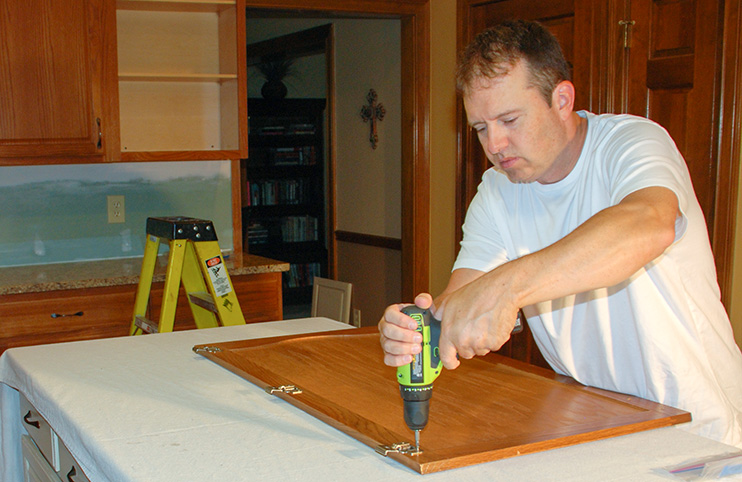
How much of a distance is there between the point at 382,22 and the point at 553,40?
3800 mm

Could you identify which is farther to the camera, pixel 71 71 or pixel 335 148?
pixel 335 148

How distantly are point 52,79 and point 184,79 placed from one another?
2.19 ft

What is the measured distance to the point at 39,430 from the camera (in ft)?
5.97

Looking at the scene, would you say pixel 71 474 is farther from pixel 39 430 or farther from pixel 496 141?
pixel 496 141

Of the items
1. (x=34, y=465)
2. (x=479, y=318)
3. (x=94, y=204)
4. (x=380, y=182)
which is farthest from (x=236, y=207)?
(x=479, y=318)

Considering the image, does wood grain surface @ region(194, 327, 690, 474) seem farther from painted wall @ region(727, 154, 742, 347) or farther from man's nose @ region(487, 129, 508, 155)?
painted wall @ region(727, 154, 742, 347)

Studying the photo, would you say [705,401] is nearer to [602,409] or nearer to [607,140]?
[602,409]

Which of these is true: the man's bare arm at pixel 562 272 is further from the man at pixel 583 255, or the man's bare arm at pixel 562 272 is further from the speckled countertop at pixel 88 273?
the speckled countertop at pixel 88 273

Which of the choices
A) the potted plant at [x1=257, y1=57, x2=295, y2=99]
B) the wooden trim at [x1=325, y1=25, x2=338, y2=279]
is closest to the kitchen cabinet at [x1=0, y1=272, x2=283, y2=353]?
the wooden trim at [x1=325, y1=25, x2=338, y2=279]

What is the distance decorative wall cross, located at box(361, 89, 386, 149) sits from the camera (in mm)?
5254

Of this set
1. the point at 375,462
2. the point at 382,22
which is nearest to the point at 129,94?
the point at 382,22

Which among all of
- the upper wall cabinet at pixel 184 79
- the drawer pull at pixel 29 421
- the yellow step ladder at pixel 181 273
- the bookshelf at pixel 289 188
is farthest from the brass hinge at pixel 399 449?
the bookshelf at pixel 289 188

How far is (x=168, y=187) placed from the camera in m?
3.86

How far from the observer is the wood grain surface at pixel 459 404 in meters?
1.21
